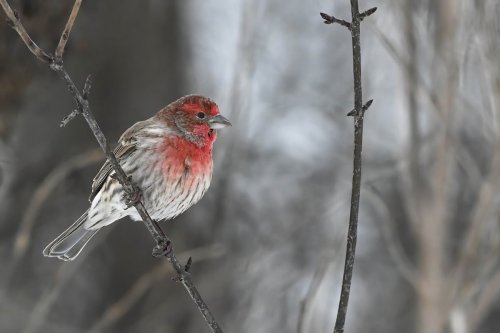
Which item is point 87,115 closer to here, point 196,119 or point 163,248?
point 163,248

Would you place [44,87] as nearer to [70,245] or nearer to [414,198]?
[70,245]

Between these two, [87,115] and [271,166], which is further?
[271,166]

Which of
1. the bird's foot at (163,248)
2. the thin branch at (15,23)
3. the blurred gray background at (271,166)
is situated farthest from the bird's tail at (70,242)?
the thin branch at (15,23)

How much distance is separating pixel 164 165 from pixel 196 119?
43 centimetres

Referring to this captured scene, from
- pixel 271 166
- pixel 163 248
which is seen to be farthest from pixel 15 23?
pixel 271 166

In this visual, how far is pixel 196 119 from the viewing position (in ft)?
16.5

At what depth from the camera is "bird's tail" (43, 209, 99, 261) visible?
5094mm

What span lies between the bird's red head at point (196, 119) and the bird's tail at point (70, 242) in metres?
0.91

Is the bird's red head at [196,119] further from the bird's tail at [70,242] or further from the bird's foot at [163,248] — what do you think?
the bird's foot at [163,248]

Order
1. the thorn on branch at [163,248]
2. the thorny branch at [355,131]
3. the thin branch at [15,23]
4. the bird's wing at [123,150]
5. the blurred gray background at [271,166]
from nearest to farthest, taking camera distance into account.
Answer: the thin branch at [15,23] → the thorny branch at [355,131] → the thorn on branch at [163,248] → the bird's wing at [123,150] → the blurred gray background at [271,166]

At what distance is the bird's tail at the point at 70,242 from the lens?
5.09 meters

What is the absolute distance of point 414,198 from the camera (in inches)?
207

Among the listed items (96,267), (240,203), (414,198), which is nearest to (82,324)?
(96,267)

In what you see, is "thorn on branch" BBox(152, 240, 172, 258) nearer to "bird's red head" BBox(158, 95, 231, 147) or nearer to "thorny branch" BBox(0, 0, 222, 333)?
"thorny branch" BBox(0, 0, 222, 333)
